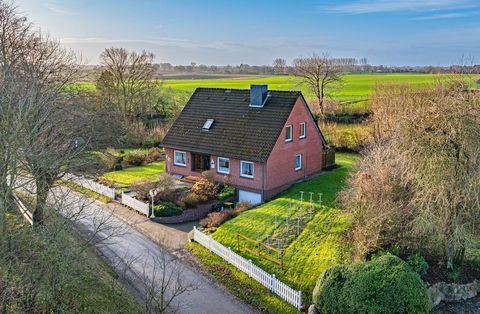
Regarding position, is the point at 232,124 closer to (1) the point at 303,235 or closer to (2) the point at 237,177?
(2) the point at 237,177

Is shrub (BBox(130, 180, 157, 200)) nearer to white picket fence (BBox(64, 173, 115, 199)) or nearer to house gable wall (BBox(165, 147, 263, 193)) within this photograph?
white picket fence (BBox(64, 173, 115, 199))

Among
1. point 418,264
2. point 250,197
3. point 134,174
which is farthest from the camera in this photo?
point 134,174

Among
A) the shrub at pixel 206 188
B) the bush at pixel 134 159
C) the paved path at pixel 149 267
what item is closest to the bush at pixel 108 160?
the bush at pixel 134 159

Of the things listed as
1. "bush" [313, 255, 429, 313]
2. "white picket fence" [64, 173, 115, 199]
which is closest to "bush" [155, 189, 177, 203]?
"white picket fence" [64, 173, 115, 199]

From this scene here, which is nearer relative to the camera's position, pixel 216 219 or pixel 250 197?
pixel 216 219

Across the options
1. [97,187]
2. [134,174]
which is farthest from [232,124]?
[97,187]

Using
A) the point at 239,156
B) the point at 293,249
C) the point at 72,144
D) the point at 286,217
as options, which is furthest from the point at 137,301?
the point at 239,156
